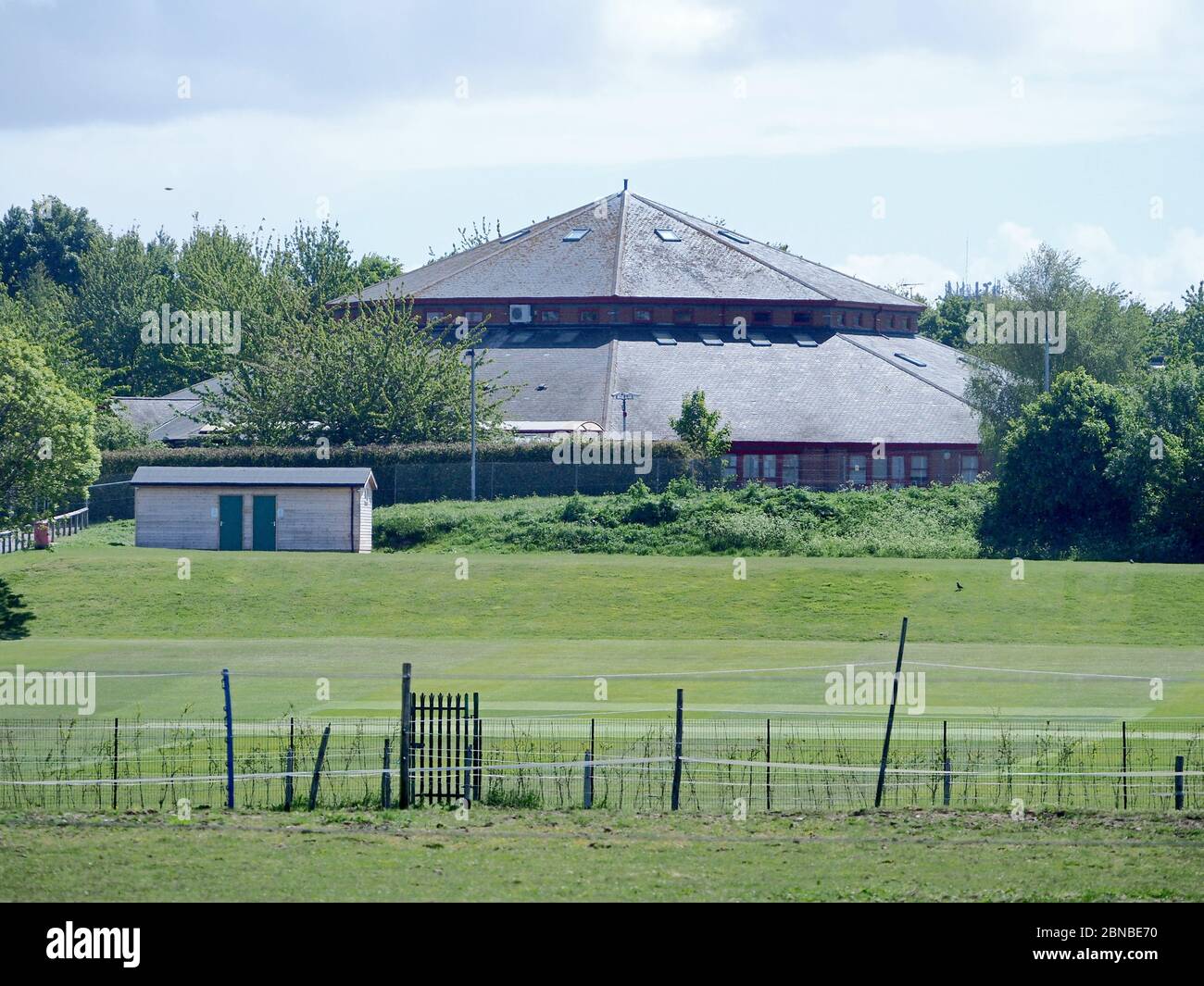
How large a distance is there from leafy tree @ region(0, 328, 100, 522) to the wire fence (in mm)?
22623

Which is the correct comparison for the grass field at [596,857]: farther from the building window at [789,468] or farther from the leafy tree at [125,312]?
the leafy tree at [125,312]

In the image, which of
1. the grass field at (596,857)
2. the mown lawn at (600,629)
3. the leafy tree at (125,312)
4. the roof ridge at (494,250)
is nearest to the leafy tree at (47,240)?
the leafy tree at (125,312)

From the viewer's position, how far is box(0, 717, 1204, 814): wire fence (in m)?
21.3

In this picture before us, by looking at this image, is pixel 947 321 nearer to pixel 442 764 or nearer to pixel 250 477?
pixel 250 477

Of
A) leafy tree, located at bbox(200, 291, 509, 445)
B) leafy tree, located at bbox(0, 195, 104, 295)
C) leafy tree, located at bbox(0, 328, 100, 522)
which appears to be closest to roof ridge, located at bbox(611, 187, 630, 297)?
leafy tree, located at bbox(200, 291, 509, 445)

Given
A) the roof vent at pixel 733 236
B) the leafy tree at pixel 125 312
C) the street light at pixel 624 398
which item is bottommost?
the street light at pixel 624 398

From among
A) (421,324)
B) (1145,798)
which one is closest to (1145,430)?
(1145,798)

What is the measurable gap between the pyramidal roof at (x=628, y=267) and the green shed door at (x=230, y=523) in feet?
112

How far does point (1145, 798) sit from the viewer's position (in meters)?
21.4

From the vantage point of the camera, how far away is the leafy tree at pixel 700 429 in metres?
73.1

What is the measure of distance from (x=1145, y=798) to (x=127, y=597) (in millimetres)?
33870

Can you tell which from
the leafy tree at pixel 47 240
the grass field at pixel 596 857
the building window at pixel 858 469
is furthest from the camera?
the leafy tree at pixel 47 240
